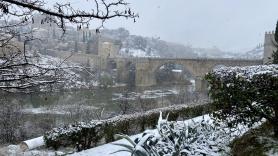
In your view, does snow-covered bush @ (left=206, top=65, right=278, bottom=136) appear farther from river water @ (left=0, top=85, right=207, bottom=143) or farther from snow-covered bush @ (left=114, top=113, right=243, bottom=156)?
river water @ (left=0, top=85, right=207, bottom=143)

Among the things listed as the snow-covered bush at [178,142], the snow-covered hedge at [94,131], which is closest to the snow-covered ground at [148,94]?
the snow-covered hedge at [94,131]

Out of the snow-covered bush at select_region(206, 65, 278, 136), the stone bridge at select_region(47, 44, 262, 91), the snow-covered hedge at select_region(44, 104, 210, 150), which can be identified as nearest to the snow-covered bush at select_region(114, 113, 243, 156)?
the snow-covered bush at select_region(206, 65, 278, 136)

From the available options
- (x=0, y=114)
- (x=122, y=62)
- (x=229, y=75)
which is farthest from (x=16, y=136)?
(x=122, y=62)

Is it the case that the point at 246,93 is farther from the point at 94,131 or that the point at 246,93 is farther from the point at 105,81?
the point at 105,81

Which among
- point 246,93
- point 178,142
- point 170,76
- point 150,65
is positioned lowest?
point 170,76

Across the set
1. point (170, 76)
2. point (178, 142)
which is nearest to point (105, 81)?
point (170, 76)

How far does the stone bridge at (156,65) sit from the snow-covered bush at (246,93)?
3691 centimetres

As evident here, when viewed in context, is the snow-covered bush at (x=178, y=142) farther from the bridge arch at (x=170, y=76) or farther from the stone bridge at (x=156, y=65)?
the bridge arch at (x=170, y=76)

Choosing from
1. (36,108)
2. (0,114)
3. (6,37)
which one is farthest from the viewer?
(36,108)

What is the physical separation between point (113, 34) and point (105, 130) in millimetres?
94677

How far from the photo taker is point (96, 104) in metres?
31.2

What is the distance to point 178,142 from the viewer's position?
3932 millimetres

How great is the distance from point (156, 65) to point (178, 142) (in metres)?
44.5

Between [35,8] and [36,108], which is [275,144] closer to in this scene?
[35,8]
